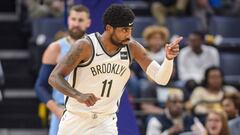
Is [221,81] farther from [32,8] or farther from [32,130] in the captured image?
[32,8]

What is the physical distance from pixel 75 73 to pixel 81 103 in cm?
21

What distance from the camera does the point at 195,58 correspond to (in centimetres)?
1033

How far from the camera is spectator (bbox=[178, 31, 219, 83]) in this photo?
33.4ft

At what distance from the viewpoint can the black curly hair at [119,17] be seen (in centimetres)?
531

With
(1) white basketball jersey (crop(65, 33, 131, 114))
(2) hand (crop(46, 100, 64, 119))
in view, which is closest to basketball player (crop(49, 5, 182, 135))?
(1) white basketball jersey (crop(65, 33, 131, 114))

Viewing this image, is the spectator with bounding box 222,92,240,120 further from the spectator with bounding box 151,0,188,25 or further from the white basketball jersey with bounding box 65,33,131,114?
the white basketball jersey with bounding box 65,33,131,114

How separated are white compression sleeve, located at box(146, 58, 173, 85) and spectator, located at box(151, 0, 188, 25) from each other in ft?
18.4

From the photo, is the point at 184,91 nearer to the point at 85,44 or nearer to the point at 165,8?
the point at 165,8

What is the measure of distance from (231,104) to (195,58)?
1.63 metres

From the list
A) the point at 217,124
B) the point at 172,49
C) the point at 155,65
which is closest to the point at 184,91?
the point at 217,124

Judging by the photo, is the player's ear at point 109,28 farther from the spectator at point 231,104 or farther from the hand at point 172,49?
the spectator at point 231,104

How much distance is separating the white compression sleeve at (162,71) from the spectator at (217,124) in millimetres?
2453

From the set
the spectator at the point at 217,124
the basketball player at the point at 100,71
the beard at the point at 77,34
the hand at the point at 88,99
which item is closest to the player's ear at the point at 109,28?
the basketball player at the point at 100,71

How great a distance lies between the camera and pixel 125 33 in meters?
5.33
